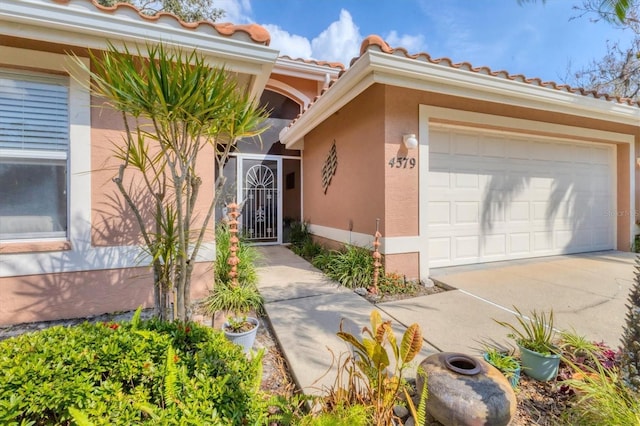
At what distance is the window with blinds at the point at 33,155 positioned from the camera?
3371 mm

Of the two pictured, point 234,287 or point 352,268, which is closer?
point 234,287

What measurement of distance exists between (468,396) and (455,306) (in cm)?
231

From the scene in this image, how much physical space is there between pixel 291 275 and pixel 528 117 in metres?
5.91

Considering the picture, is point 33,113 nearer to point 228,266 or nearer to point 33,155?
point 33,155

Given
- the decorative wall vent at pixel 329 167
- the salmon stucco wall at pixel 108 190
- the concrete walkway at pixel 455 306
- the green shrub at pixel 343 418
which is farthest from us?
the decorative wall vent at pixel 329 167

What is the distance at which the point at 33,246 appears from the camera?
3.37 meters

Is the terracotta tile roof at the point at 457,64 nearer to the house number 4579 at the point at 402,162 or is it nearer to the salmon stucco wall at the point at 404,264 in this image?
the house number 4579 at the point at 402,162

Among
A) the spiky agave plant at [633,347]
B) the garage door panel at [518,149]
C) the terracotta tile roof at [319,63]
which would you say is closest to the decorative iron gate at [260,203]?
the terracotta tile roof at [319,63]

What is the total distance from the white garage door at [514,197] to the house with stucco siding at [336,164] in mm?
37

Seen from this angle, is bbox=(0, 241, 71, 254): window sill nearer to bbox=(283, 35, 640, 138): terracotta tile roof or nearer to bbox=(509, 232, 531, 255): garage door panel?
bbox=(283, 35, 640, 138): terracotta tile roof

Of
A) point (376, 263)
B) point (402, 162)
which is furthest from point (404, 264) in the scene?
point (402, 162)

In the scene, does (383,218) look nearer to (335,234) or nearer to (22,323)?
(335,234)

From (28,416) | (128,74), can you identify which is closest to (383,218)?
(128,74)

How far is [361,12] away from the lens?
7449 millimetres
